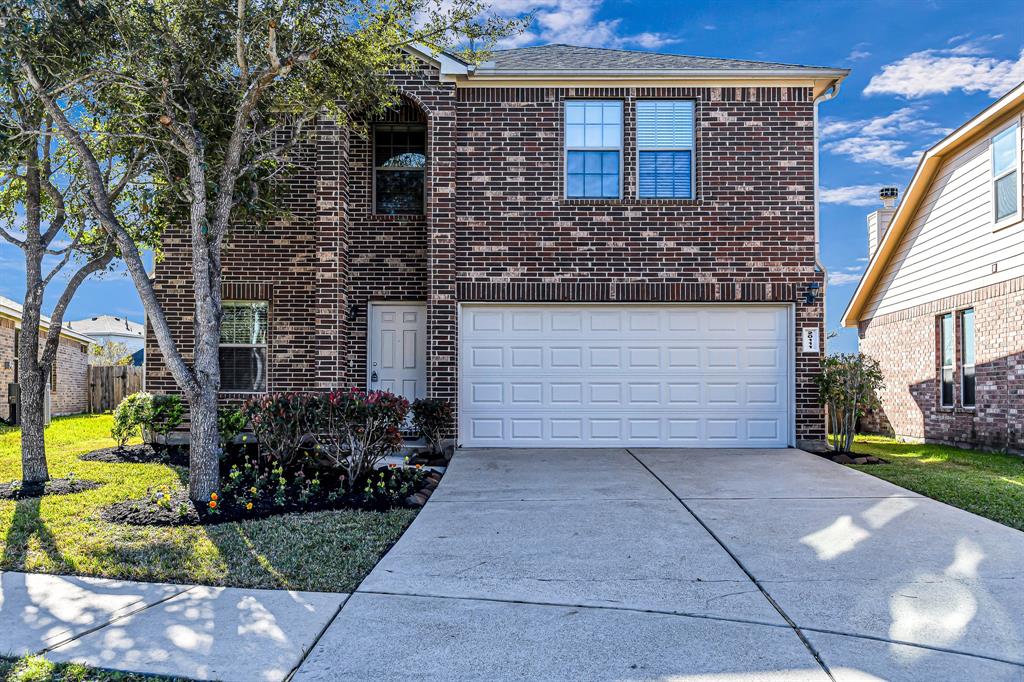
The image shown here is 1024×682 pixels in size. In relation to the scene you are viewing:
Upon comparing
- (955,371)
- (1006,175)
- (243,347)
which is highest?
(1006,175)

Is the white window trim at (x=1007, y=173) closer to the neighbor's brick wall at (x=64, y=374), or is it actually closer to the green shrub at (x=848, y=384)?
the green shrub at (x=848, y=384)

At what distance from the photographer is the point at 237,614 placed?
13.0ft

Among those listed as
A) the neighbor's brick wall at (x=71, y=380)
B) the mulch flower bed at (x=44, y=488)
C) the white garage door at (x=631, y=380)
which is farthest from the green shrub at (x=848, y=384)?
the neighbor's brick wall at (x=71, y=380)

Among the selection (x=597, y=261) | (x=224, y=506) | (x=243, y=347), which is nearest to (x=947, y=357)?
(x=597, y=261)

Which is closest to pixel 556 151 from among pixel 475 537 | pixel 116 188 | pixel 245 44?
pixel 245 44

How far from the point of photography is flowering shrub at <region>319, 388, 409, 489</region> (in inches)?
307

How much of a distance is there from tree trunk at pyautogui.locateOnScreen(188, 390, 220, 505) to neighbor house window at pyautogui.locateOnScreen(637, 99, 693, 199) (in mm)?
6851

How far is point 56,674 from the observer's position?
3.27m

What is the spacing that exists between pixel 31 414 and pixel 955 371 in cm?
1382

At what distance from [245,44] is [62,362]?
54.7ft

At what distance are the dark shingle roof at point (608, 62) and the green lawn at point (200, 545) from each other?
6.96 m

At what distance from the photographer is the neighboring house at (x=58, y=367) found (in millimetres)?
16594

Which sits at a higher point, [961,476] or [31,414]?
[31,414]

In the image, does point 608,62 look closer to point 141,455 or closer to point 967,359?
point 967,359
